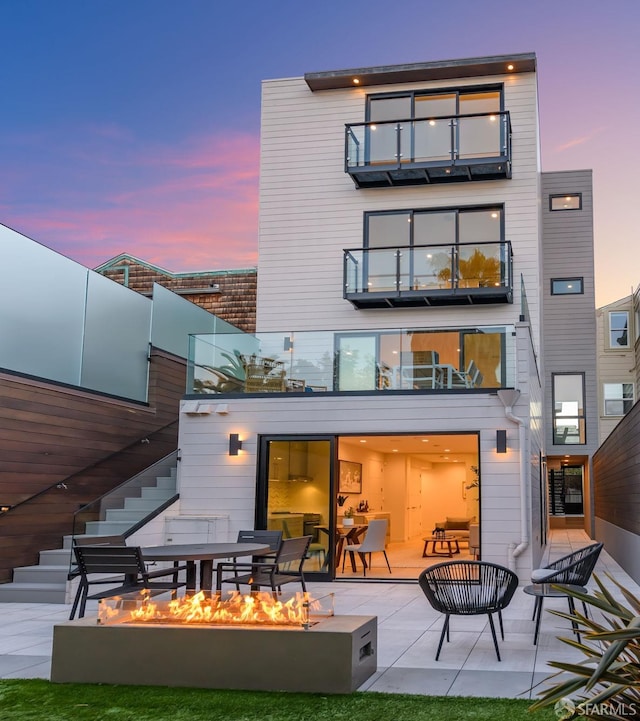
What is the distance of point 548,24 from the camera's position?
14133 mm

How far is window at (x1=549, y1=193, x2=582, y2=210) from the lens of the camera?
77.3ft

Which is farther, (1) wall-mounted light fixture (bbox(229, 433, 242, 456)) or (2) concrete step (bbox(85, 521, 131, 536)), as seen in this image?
(1) wall-mounted light fixture (bbox(229, 433, 242, 456))

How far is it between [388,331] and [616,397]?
1551 centimetres

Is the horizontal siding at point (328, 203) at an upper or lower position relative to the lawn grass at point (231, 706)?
upper

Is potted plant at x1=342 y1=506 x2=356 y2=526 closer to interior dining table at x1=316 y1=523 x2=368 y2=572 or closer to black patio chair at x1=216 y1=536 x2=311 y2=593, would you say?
interior dining table at x1=316 y1=523 x2=368 y2=572

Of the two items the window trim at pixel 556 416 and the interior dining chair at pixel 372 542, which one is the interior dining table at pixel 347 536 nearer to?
the interior dining chair at pixel 372 542

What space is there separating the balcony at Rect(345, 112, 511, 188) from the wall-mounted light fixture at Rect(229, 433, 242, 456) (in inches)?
223

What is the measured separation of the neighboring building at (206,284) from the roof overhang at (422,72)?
15.7 ft

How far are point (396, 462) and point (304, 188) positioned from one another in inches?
256

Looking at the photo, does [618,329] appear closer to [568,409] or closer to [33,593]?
[568,409]

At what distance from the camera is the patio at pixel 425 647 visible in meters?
5.23

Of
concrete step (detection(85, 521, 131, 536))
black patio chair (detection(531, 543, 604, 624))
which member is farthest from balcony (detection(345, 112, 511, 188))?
black patio chair (detection(531, 543, 604, 624))

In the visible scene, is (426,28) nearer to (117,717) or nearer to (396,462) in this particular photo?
(396,462)

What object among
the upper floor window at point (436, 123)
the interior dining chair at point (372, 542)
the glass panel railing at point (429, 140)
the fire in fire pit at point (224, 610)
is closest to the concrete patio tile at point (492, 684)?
the fire in fire pit at point (224, 610)
